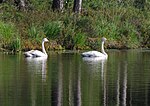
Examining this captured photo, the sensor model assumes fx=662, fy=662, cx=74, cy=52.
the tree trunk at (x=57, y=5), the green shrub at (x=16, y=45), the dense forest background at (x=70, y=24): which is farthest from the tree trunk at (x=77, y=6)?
the green shrub at (x=16, y=45)

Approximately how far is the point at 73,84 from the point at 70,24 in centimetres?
2320

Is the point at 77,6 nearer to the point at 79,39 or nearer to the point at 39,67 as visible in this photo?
the point at 79,39

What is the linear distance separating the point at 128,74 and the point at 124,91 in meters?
5.27

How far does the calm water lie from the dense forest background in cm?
1118

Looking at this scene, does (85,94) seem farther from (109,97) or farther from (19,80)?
(19,80)

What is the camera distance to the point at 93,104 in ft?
51.4

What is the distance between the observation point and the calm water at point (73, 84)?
53.4ft

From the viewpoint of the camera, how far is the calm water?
16266 millimetres

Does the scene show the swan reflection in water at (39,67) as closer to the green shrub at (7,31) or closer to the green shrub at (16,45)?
the green shrub at (16,45)

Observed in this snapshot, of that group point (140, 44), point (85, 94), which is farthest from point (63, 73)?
point (140, 44)

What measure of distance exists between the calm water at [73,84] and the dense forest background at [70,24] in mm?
11176

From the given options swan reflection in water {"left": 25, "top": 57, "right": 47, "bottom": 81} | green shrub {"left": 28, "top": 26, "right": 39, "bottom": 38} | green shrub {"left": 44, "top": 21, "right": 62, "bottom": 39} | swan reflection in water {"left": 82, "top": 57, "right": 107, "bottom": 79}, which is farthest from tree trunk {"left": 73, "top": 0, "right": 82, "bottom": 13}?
swan reflection in water {"left": 25, "top": 57, "right": 47, "bottom": 81}

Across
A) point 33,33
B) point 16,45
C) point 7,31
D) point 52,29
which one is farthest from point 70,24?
point 16,45

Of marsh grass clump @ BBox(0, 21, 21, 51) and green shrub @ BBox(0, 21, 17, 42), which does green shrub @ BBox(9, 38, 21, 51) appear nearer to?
marsh grass clump @ BBox(0, 21, 21, 51)
